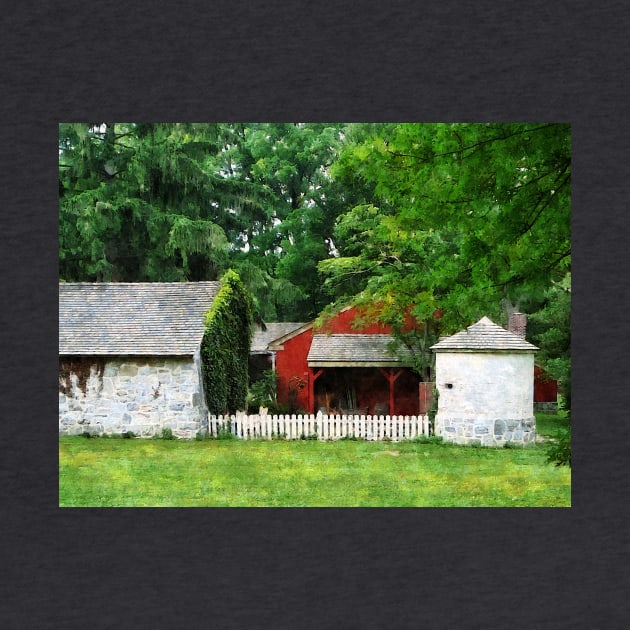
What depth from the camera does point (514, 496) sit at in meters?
5.76

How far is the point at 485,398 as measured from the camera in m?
8.30

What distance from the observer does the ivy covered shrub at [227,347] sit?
9680 millimetres

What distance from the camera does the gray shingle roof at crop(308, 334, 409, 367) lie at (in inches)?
388

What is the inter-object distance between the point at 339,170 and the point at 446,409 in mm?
4698

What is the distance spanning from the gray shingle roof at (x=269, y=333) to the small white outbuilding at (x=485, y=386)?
282 centimetres

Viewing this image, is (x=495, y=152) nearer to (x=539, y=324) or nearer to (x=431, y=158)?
(x=431, y=158)

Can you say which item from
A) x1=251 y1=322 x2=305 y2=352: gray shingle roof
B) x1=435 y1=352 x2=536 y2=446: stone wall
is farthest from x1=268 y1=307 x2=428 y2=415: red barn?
x1=435 y1=352 x2=536 y2=446: stone wall

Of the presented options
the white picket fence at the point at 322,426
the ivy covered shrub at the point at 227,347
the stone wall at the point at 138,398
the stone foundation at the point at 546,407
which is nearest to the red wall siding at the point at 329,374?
the ivy covered shrub at the point at 227,347

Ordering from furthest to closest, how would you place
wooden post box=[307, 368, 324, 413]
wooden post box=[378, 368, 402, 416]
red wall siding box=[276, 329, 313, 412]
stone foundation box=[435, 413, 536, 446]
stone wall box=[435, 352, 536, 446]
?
red wall siding box=[276, 329, 313, 412] < wooden post box=[307, 368, 324, 413] < wooden post box=[378, 368, 402, 416] < stone wall box=[435, 352, 536, 446] < stone foundation box=[435, 413, 536, 446]

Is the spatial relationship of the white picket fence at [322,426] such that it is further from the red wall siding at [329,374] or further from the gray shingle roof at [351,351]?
the gray shingle roof at [351,351]

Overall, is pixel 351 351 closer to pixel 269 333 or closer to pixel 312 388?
pixel 312 388

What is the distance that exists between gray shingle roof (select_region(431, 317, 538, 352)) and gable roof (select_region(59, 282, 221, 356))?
3.44m

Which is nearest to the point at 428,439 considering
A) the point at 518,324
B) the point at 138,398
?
the point at 518,324

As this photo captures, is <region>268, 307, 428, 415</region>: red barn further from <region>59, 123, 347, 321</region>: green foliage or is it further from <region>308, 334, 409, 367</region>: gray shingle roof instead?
<region>59, 123, 347, 321</region>: green foliage
